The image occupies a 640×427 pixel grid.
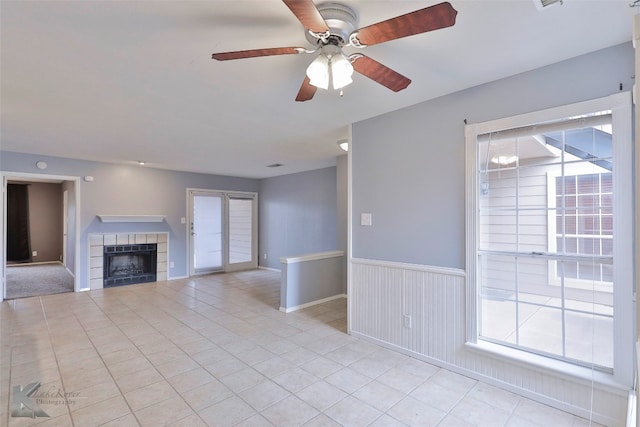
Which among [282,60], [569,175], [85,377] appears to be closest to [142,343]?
[85,377]

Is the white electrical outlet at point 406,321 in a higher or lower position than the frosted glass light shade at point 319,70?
lower

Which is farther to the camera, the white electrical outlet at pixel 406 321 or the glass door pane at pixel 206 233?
the glass door pane at pixel 206 233

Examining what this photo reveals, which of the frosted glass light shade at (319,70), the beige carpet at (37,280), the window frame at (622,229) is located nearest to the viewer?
the frosted glass light shade at (319,70)

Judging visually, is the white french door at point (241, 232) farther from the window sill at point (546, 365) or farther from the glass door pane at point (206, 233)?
the window sill at point (546, 365)

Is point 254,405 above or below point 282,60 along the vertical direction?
below

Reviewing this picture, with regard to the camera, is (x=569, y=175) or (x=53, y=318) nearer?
(x=569, y=175)

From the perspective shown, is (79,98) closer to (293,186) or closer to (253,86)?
(253,86)

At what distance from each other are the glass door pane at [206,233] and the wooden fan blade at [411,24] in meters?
6.29

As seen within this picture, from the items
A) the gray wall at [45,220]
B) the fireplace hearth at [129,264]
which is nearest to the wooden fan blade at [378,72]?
the fireplace hearth at [129,264]

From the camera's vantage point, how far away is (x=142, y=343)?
3168 millimetres

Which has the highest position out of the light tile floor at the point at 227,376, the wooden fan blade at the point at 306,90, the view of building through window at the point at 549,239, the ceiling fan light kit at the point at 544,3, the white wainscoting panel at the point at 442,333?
the ceiling fan light kit at the point at 544,3

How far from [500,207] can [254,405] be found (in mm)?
2371

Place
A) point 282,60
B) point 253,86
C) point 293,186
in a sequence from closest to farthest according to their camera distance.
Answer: point 282,60
point 253,86
point 293,186

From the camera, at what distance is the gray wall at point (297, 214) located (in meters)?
6.19
